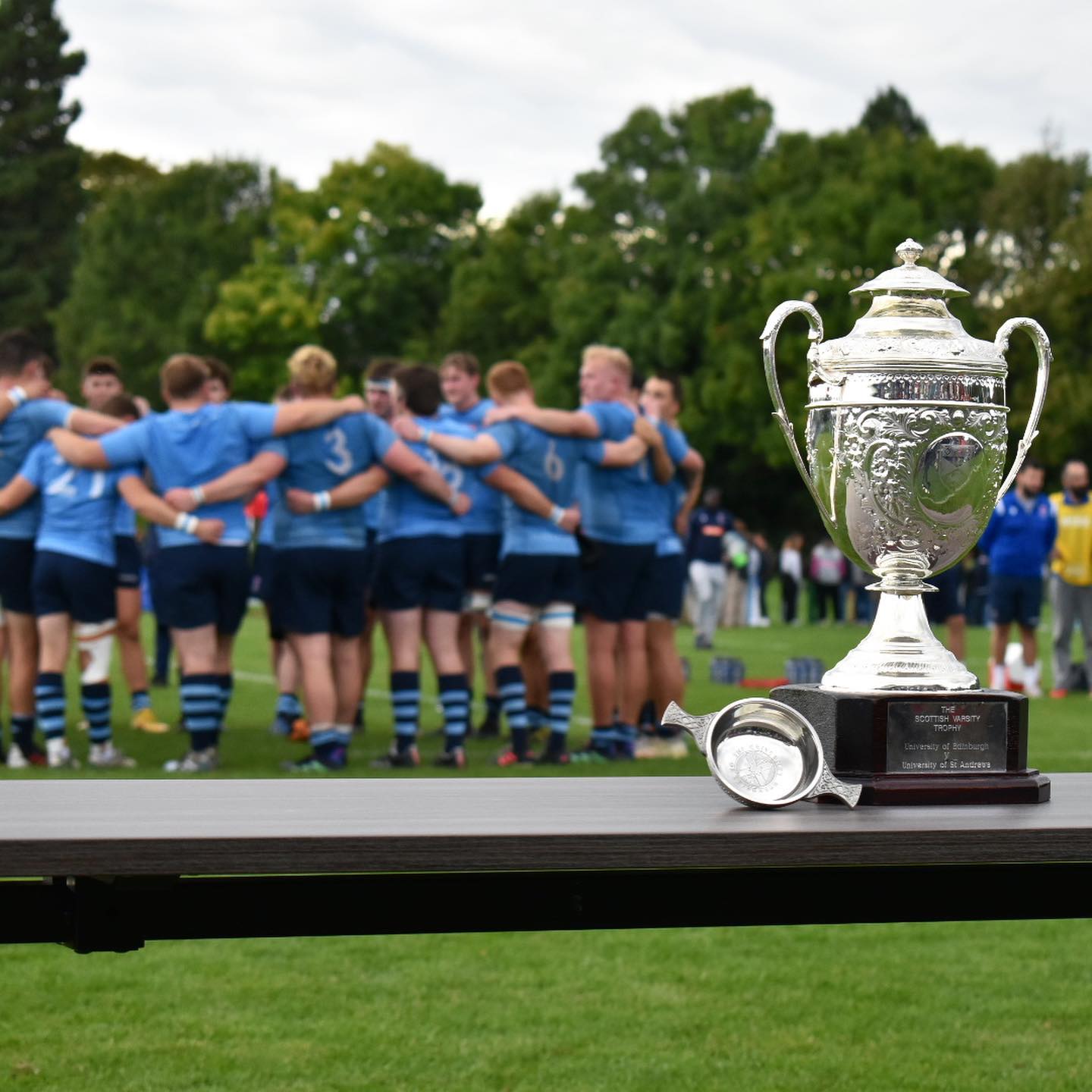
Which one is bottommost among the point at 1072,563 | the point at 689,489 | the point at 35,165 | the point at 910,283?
the point at 1072,563

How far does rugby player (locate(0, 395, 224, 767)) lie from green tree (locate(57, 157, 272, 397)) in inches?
1966

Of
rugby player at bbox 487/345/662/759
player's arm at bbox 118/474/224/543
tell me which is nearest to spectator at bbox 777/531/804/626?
rugby player at bbox 487/345/662/759

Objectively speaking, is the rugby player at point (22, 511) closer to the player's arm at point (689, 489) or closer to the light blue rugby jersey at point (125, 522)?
the light blue rugby jersey at point (125, 522)

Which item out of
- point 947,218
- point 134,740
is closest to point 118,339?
point 947,218

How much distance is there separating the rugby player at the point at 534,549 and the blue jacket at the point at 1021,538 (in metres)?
6.55

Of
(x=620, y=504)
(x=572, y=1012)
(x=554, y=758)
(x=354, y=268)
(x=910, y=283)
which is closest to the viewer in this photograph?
(x=910, y=283)

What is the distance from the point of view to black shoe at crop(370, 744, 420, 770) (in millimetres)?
9977

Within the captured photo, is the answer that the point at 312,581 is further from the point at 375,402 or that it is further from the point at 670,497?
the point at 670,497

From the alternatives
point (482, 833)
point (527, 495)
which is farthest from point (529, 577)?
point (482, 833)

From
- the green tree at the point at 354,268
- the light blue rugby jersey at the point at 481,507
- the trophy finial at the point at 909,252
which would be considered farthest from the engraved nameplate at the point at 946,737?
the green tree at the point at 354,268

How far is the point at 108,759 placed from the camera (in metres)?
9.84

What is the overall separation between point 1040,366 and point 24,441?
7473mm

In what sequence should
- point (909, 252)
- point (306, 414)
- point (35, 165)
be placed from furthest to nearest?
point (35, 165), point (306, 414), point (909, 252)

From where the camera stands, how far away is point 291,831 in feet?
8.25
